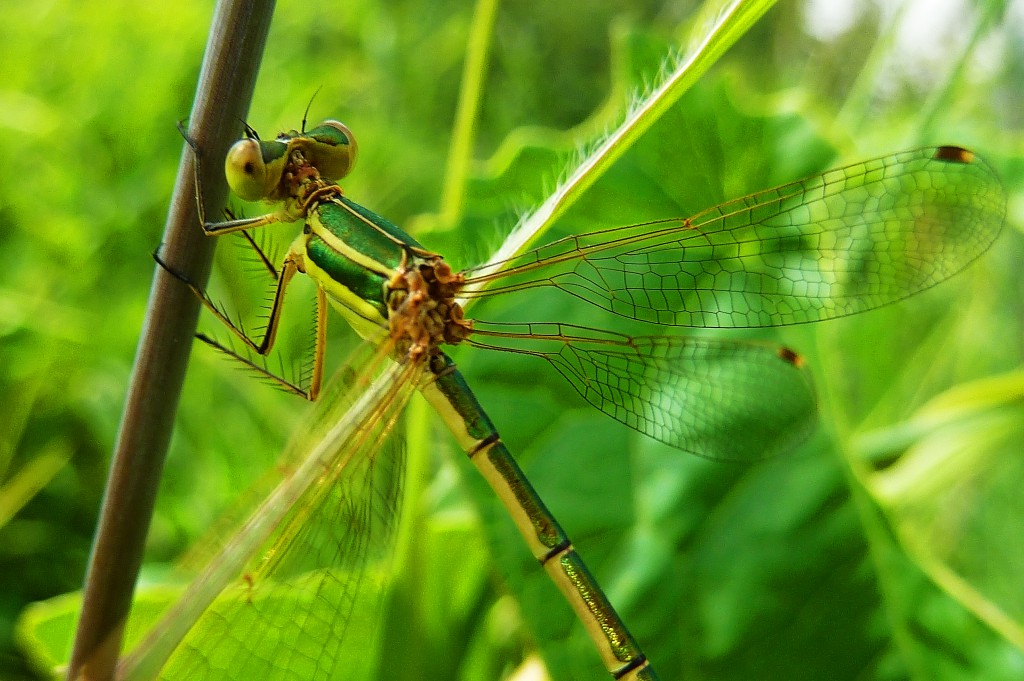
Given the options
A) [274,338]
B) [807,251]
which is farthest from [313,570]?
[807,251]

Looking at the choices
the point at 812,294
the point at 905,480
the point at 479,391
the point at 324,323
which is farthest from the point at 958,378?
the point at 324,323

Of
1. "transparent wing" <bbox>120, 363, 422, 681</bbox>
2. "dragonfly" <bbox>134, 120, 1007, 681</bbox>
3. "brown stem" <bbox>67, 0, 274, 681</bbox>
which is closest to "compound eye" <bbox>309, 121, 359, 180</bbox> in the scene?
"dragonfly" <bbox>134, 120, 1007, 681</bbox>

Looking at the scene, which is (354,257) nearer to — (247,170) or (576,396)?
(247,170)

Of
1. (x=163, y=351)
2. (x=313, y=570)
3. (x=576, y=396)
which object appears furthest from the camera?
(x=576, y=396)

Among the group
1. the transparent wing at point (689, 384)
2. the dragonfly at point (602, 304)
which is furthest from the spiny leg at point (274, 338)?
the transparent wing at point (689, 384)

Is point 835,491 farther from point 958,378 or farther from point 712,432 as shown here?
point 958,378

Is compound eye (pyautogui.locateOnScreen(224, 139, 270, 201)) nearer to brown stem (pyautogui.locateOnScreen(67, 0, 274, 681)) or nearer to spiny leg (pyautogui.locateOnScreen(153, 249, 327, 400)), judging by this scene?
spiny leg (pyautogui.locateOnScreen(153, 249, 327, 400))
